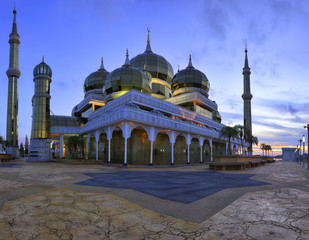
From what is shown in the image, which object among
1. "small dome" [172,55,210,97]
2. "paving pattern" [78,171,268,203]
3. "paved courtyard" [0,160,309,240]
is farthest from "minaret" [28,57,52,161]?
"paved courtyard" [0,160,309,240]

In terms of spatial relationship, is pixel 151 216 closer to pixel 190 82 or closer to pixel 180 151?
pixel 180 151

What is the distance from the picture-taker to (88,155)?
3978cm

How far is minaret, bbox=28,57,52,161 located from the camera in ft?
133

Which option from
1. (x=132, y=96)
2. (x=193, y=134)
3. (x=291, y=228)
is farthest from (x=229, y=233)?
(x=193, y=134)

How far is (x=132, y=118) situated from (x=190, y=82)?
3172 cm

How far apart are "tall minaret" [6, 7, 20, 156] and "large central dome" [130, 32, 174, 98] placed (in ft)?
108

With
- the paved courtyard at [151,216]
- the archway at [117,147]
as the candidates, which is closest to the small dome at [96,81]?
the archway at [117,147]

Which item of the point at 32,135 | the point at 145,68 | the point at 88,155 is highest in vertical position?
the point at 145,68

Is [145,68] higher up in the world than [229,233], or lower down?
higher up

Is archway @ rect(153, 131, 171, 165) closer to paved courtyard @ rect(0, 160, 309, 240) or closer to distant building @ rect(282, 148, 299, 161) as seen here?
paved courtyard @ rect(0, 160, 309, 240)

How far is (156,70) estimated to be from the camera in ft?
182

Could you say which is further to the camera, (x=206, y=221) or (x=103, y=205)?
(x=103, y=205)

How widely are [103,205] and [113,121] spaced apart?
2203 cm

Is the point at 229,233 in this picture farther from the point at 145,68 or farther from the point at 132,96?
the point at 145,68
